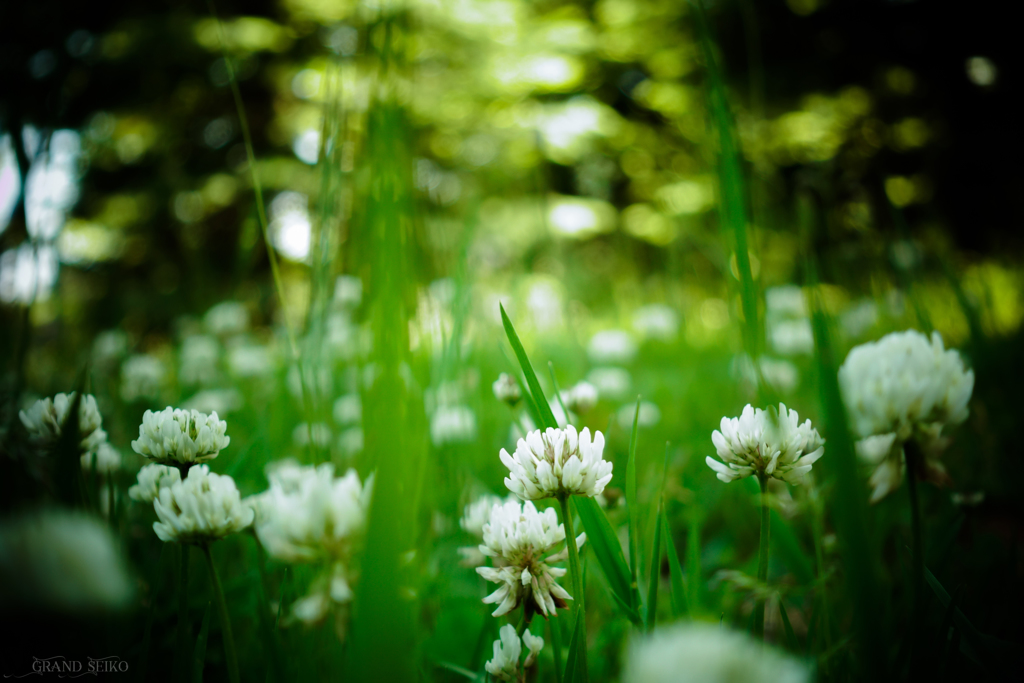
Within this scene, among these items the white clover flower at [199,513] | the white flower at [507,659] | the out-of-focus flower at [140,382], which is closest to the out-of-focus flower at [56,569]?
the white clover flower at [199,513]

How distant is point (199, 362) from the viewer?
180 centimetres

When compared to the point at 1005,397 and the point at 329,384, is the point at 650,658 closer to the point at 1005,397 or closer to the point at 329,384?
the point at 329,384

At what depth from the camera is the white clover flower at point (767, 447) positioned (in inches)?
16.6

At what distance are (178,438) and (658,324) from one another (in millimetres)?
1970

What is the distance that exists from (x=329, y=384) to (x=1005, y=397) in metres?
1.43

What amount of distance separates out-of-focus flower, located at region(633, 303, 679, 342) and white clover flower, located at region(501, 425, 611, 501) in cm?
178

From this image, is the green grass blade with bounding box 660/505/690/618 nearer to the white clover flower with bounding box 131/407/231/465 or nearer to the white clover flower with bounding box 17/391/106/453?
the white clover flower with bounding box 131/407/231/465

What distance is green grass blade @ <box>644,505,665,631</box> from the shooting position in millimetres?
413

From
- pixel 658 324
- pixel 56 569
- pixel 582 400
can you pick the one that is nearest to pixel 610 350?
pixel 658 324

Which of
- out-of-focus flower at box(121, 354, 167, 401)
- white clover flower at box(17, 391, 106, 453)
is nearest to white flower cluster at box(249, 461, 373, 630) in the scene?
white clover flower at box(17, 391, 106, 453)

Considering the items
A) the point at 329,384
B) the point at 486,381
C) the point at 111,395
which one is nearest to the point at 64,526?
the point at 329,384

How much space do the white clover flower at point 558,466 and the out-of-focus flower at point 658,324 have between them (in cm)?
178

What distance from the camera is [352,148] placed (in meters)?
0.70

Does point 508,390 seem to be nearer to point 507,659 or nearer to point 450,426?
point 450,426
